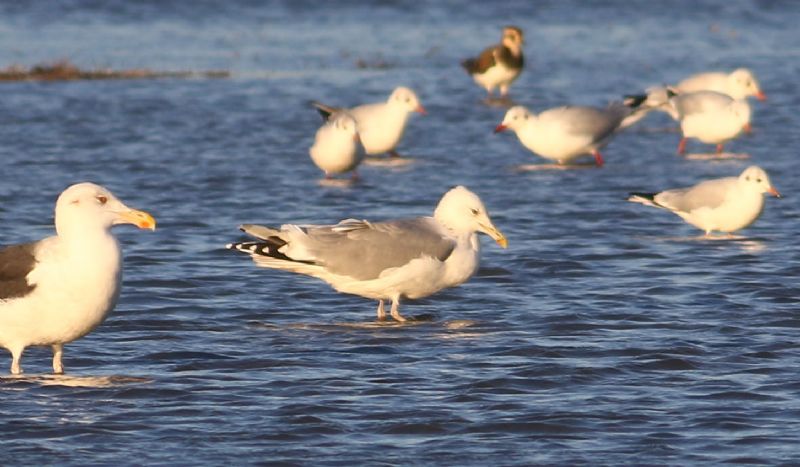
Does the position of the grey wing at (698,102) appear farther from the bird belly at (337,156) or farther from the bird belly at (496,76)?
the bird belly at (496,76)

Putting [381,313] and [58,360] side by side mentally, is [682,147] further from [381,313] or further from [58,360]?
[58,360]

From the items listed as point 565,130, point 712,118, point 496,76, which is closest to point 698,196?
point 565,130

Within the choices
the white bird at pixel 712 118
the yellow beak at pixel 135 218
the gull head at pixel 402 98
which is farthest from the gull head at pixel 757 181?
the yellow beak at pixel 135 218

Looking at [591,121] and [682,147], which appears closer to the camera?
[591,121]

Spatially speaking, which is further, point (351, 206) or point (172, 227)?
point (351, 206)

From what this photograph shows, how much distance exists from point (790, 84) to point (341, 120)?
13091 mm

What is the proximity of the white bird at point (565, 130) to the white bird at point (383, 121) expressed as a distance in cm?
140

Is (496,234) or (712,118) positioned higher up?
(712,118)

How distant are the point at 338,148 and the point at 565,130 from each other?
10.9 feet

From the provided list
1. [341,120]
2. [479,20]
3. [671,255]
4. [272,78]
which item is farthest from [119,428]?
[479,20]

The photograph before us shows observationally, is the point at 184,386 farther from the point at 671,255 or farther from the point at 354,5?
the point at 354,5

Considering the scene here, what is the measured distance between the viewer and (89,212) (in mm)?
9727

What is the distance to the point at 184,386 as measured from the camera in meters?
9.97

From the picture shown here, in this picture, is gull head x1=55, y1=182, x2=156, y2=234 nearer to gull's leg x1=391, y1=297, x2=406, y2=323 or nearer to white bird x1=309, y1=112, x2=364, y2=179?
gull's leg x1=391, y1=297, x2=406, y2=323
